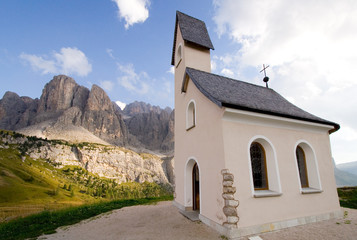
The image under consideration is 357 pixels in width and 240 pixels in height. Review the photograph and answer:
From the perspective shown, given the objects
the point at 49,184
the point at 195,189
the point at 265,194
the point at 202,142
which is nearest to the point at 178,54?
the point at 202,142

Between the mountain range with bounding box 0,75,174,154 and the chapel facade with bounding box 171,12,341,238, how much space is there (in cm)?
10409

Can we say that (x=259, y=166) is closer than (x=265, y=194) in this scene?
No

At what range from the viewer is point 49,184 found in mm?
49844

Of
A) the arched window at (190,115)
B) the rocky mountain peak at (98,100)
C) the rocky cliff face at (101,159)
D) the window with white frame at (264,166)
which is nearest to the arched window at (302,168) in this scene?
the window with white frame at (264,166)

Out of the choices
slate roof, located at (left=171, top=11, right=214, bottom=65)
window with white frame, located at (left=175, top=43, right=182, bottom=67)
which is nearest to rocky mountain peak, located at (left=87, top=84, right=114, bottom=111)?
slate roof, located at (left=171, top=11, right=214, bottom=65)

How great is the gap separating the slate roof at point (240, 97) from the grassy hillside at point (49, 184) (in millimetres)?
35813

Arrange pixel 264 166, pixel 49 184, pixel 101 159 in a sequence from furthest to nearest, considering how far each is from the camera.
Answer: pixel 101 159
pixel 49 184
pixel 264 166

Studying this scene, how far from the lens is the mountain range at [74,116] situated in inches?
4208

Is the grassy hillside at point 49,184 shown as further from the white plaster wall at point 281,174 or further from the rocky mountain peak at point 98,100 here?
the rocky mountain peak at point 98,100

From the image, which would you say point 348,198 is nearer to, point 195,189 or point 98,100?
point 195,189

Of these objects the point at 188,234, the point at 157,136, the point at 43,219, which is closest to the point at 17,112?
the point at 157,136

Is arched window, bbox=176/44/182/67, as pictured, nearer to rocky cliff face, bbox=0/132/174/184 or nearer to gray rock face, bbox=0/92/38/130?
rocky cliff face, bbox=0/132/174/184

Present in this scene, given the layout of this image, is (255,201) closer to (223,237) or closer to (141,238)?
(223,237)

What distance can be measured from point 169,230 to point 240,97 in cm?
657
